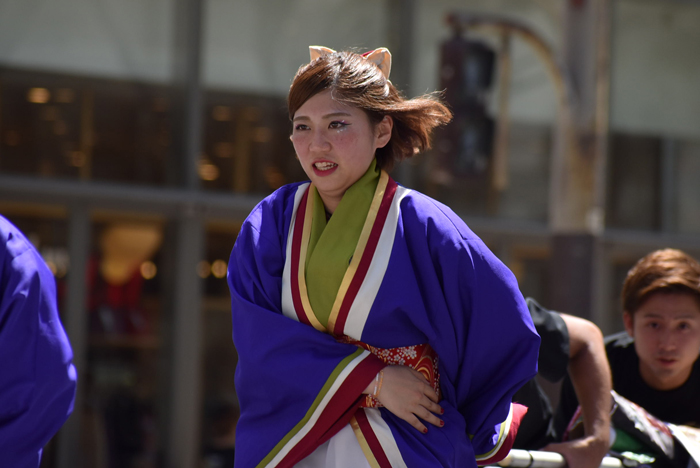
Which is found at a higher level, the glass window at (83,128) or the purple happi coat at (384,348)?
the glass window at (83,128)

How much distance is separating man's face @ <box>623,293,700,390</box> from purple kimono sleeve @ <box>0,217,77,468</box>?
6.19 feet

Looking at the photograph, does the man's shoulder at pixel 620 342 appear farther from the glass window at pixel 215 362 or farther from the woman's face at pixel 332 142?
the glass window at pixel 215 362

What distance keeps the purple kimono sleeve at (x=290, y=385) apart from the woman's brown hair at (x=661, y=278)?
1.37m

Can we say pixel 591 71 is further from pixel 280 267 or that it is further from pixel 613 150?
pixel 280 267

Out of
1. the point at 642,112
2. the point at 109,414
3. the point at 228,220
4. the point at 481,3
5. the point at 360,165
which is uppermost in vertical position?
the point at 481,3

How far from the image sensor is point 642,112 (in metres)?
8.36

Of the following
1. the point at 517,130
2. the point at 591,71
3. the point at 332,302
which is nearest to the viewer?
the point at 332,302

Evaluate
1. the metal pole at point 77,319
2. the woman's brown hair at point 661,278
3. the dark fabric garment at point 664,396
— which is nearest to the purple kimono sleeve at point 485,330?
the woman's brown hair at point 661,278

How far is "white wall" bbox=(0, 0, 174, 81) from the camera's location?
6.67 meters

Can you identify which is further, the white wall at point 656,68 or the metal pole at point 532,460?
the white wall at point 656,68

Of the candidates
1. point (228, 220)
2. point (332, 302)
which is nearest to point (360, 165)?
point (332, 302)

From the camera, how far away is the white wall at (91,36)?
6.67 m

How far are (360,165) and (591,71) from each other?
3.74 meters

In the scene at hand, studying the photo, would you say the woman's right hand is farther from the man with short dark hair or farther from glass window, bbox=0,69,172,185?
glass window, bbox=0,69,172,185
